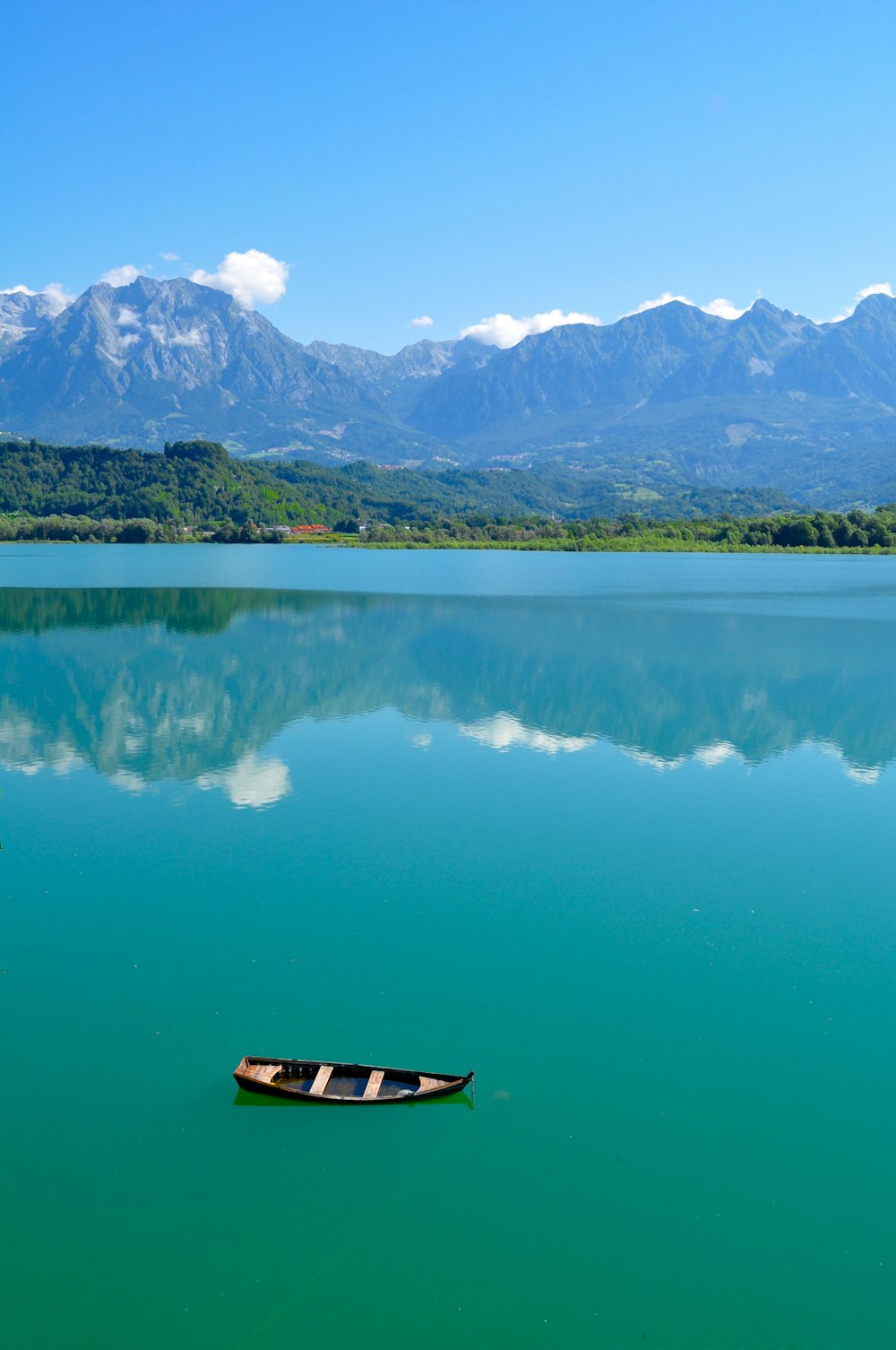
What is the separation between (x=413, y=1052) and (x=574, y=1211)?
3.25 metres

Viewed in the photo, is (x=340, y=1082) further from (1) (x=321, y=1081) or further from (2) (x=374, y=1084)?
(2) (x=374, y=1084)

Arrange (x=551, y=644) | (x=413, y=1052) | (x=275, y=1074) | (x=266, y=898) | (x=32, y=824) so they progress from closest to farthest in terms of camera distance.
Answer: (x=275, y=1074) < (x=413, y=1052) < (x=266, y=898) < (x=32, y=824) < (x=551, y=644)

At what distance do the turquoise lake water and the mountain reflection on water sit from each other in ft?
1.57

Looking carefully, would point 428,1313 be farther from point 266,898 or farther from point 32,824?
point 32,824

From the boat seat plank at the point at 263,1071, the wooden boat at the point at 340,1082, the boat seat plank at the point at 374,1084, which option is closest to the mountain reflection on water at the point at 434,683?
the boat seat plank at the point at 263,1071

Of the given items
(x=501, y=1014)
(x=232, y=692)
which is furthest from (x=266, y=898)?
(x=232, y=692)

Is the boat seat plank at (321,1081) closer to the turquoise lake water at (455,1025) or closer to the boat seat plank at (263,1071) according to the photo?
the turquoise lake water at (455,1025)

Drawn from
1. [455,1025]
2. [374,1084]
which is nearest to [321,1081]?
[374,1084]

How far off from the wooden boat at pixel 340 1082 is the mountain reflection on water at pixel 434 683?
13.1 meters

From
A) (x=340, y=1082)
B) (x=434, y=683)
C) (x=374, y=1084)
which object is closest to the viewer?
(x=374, y=1084)

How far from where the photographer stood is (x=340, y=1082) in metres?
11.4

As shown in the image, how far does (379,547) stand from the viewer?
191 m

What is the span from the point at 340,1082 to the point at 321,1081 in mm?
310

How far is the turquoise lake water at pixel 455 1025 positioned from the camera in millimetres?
8953
